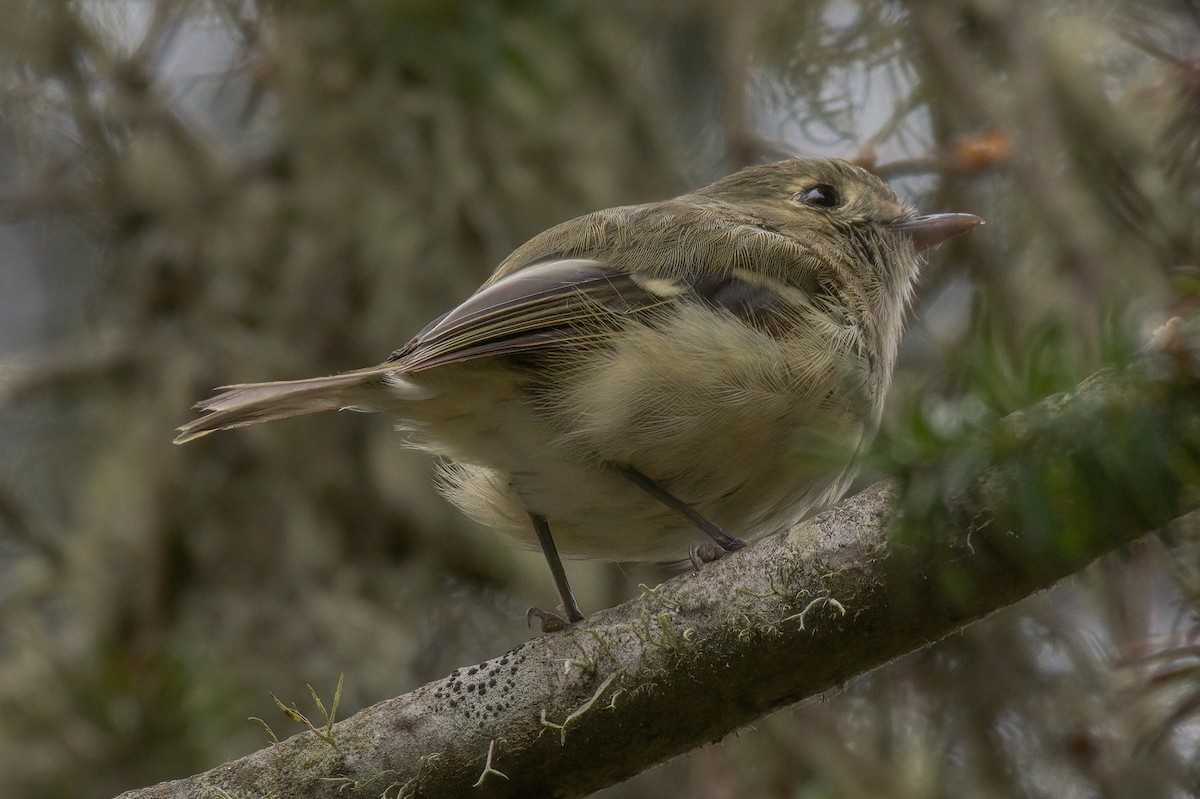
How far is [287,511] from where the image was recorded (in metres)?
3.98

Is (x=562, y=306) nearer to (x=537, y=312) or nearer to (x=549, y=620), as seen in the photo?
(x=537, y=312)

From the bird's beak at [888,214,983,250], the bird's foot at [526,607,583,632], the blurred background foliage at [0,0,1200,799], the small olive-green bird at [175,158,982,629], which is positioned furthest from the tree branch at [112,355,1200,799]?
the bird's beak at [888,214,983,250]

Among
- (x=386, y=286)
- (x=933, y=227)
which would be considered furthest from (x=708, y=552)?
(x=386, y=286)

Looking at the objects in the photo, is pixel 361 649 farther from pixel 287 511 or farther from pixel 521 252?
pixel 521 252

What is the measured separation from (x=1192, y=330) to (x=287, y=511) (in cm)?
321

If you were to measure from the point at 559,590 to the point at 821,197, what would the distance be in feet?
5.11

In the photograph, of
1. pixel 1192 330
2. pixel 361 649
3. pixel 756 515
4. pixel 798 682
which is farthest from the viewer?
pixel 361 649

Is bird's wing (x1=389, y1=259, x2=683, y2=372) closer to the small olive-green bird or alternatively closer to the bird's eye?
the small olive-green bird

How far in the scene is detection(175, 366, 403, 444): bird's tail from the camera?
2.85 metres

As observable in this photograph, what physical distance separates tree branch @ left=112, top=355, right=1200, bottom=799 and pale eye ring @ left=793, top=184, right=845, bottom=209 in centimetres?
Result: 187

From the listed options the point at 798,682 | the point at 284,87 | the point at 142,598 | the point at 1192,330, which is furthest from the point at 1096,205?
the point at 142,598

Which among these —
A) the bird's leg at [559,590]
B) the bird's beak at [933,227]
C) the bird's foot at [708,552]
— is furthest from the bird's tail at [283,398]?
the bird's beak at [933,227]

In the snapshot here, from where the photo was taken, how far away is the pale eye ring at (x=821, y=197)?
3736 millimetres

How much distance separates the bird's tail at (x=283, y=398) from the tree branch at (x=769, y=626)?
0.88m
